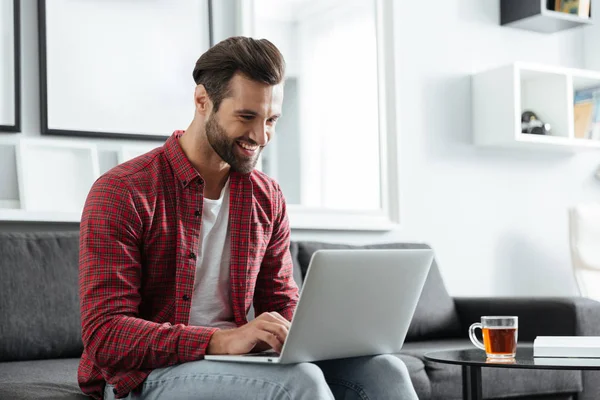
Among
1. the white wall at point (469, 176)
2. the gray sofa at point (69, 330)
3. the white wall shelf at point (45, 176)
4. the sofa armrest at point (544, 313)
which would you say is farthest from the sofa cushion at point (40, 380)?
the sofa armrest at point (544, 313)

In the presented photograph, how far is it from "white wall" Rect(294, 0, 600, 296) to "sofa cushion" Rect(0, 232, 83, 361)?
113 cm

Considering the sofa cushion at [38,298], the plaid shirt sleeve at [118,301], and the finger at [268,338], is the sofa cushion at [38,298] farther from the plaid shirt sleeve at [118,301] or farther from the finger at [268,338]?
the finger at [268,338]

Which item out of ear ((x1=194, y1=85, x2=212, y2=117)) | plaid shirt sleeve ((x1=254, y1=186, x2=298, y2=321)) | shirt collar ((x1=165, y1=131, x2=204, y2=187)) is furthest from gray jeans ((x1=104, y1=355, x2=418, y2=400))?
ear ((x1=194, y1=85, x2=212, y2=117))

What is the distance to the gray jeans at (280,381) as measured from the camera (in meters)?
1.44

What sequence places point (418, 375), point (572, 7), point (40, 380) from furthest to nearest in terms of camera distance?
point (572, 7), point (418, 375), point (40, 380)

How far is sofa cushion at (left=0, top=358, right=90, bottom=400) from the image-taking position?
1.78 m

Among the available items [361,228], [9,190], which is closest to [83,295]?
[9,190]

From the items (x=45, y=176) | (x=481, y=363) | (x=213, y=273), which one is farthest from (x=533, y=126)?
(x=213, y=273)

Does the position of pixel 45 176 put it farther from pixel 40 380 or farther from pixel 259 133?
pixel 259 133

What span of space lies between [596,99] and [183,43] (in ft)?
6.15

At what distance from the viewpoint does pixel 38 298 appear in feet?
7.79

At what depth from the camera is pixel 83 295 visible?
160 centimetres

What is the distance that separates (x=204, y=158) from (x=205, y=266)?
0.73 ft

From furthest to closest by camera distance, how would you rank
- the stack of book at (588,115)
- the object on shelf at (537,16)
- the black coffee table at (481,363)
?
1. the stack of book at (588,115)
2. the object on shelf at (537,16)
3. the black coffee table at (481,363)
